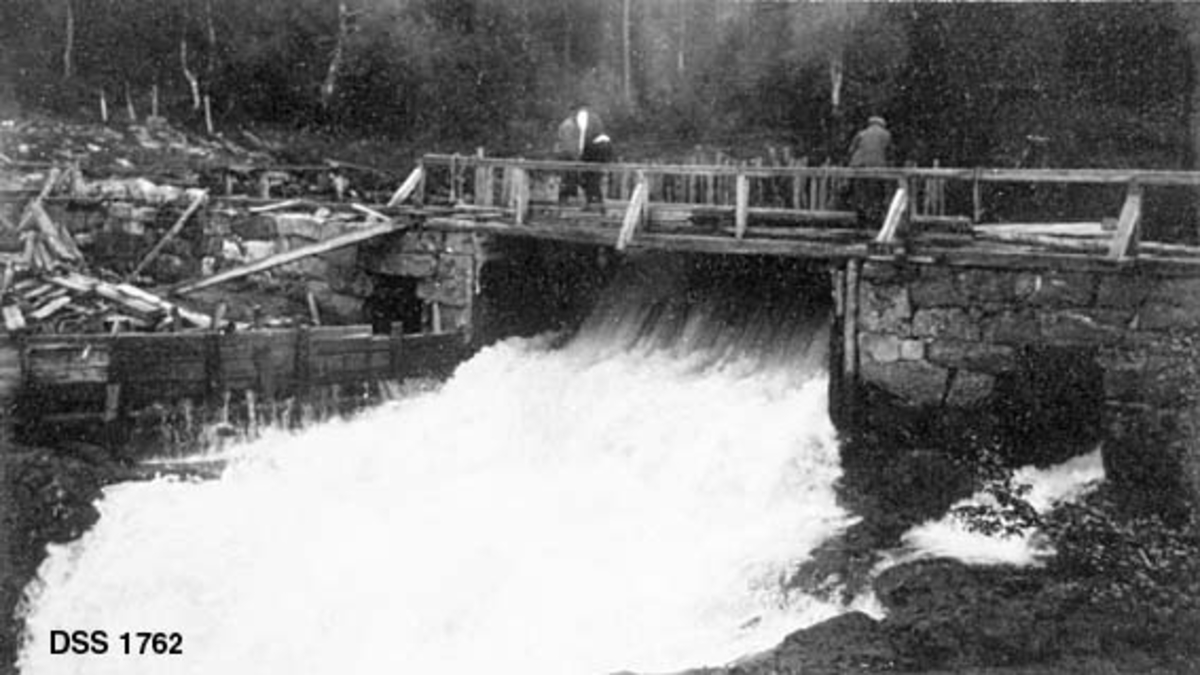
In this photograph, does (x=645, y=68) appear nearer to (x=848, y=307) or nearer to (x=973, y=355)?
(x=848, y=307)

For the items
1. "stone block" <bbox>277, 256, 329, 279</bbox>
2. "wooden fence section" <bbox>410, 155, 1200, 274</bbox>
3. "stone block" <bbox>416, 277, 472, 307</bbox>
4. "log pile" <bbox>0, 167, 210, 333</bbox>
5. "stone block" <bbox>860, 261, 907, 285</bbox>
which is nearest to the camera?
"wooden fence section" <bbox>410, 155, 1200, 274</bbox>

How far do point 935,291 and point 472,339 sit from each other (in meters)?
6.83

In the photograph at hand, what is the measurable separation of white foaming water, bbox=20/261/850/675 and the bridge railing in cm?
165

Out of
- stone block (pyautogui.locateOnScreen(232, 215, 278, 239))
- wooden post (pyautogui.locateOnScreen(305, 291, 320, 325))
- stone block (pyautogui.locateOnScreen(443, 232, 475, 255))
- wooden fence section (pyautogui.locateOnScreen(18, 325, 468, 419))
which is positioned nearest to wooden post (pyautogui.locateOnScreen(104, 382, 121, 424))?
wooden fence section (pyautogui.locateOnScreen(18, 325, 468, 419))

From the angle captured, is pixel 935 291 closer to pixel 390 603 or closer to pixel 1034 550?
pixel 1034 550

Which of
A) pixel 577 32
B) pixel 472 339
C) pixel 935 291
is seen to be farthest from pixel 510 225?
pixel 577 32

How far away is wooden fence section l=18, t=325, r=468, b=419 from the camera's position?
1182 centimetres

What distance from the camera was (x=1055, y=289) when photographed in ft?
33.8

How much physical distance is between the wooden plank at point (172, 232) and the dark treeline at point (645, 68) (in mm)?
12363

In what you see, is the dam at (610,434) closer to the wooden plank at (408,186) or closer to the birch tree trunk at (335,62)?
the wooden plank at (408,186)

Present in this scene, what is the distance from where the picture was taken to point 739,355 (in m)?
14.3

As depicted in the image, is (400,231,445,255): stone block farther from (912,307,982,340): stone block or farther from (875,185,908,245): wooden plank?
(912,307,982,340): stone block

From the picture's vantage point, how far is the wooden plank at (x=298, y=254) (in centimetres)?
1501

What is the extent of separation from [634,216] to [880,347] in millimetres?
3620
